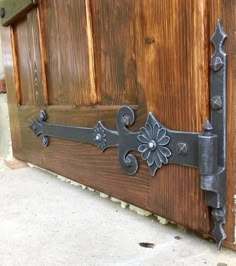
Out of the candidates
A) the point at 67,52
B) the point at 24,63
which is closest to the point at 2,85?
the point at 24,63

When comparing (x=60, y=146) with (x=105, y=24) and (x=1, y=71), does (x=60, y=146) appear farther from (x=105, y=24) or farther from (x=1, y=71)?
(x=1, y=71)

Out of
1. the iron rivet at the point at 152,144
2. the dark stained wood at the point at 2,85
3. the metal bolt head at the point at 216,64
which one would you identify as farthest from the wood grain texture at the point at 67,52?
the dark stained wood at the point at 2,85

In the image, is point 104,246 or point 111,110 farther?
point 111,110

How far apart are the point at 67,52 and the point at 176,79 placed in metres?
0.40

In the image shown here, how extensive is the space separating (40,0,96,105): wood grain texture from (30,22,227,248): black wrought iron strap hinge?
0.61ft

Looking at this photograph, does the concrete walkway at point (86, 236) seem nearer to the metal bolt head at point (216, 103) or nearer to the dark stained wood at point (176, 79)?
the dark stained wood at point (176, 79)

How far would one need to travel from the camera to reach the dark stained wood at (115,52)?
2.01 feet

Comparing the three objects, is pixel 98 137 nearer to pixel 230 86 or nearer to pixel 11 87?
pixel 230 86

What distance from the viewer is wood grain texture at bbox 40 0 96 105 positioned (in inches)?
29.7

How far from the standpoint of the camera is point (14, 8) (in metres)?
1.04

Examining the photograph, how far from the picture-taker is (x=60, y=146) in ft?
3.00

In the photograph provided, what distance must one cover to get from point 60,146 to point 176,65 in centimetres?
50

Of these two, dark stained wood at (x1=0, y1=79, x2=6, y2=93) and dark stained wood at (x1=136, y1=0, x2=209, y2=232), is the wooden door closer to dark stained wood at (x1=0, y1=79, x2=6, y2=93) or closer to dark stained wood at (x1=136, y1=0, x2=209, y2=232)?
dark stained wood at (x1=136, y1=0, x2=209, y2=232)

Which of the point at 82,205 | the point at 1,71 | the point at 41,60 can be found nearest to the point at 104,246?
the point at 82,205
